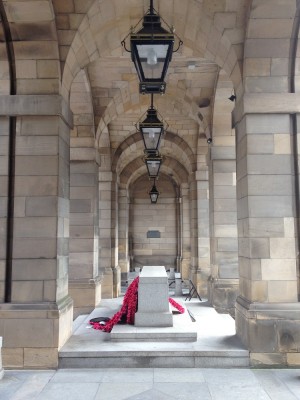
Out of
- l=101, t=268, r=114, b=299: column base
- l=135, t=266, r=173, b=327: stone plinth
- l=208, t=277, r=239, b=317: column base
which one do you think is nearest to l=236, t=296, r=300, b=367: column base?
l=135, t=266, r=173, b=327: stone plinth

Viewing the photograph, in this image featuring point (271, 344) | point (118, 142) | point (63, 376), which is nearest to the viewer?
point (63, 376)

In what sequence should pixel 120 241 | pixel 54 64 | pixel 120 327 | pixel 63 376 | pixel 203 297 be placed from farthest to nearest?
pixel 120 241
pixel 203 297
pixel 120 327
pixel 54 64
pixel 63 376

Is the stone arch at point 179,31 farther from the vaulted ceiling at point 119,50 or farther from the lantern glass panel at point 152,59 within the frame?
the lantern glass panel at point 152,59

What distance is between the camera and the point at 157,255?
22.5m

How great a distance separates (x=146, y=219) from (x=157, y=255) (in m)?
2.21

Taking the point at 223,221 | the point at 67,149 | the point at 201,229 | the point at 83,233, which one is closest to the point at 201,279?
the point at 201,229

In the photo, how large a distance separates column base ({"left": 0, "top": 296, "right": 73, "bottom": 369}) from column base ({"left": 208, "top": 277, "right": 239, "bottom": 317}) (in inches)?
191

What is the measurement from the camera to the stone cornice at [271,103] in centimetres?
567

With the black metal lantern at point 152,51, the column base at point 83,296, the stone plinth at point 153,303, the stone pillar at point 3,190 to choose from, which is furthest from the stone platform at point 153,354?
the black metal lantern at point 152,51

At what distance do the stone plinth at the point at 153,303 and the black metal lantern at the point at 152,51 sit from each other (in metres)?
3.51

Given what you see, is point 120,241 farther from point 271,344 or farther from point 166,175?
point 271,344

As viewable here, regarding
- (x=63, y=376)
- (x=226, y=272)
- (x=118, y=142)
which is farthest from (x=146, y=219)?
(x=63, y=376)

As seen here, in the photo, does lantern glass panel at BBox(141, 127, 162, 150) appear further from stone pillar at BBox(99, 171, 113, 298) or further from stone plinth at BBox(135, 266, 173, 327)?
stone pillar at BBox(99, 171, 113, 298)

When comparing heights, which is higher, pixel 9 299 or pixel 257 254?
pixel 257 254
